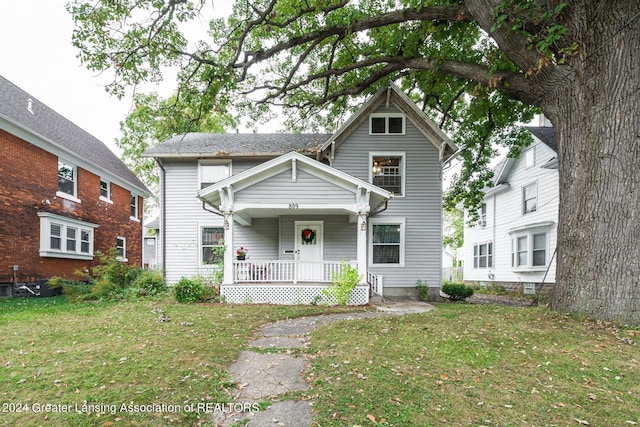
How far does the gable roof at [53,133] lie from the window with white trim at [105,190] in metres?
0.34

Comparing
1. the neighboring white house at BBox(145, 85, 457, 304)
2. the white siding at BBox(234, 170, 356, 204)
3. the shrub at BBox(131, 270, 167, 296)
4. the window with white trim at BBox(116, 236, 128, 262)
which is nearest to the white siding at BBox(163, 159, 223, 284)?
the neighboring white house at BBox(145, 85, 457, 304)

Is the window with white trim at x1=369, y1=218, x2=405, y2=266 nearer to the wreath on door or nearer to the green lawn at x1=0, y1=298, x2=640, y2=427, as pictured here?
the wreath on door

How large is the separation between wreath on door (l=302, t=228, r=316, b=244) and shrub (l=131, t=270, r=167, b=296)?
5.46m

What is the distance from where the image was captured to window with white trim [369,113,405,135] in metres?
12.6

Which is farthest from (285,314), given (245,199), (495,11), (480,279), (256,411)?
(480,279)

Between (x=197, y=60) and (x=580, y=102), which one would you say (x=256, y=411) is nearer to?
(x=580, y=102)

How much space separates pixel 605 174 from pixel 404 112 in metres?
7.84

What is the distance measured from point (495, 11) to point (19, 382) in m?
9.61

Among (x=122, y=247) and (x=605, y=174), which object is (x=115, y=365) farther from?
(x=122, y=247)

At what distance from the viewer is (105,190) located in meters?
17.3

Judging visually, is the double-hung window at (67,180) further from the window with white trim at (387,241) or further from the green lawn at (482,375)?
the green lawn at (482,375)

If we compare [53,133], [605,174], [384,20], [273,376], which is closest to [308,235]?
[384,20]

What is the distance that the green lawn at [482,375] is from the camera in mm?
3037

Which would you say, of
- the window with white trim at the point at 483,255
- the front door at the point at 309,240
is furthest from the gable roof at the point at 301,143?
the window with white trim at the point at 483,255
